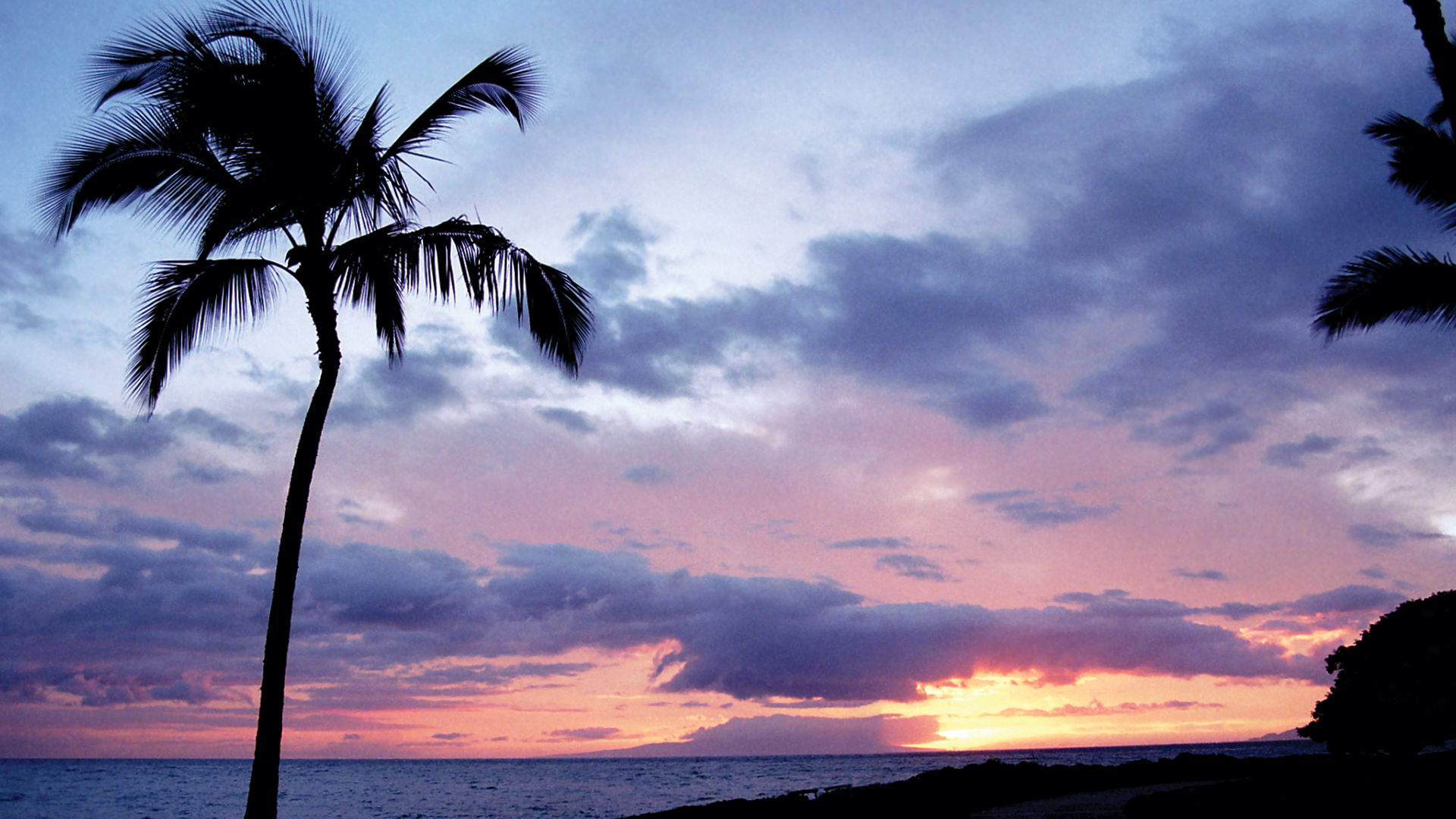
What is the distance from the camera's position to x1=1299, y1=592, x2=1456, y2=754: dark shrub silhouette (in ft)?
42.7

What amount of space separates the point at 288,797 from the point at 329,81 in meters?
82.6

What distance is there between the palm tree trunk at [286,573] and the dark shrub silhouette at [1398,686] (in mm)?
14539

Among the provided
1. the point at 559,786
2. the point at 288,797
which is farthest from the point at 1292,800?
the point at 288,797

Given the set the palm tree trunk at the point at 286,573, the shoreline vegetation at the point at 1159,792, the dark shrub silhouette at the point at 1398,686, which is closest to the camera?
the palm tree trunk at the point at 286,573

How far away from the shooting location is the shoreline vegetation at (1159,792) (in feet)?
35.4

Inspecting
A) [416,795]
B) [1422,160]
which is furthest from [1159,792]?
[416,795]

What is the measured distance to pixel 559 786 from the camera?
81812mm

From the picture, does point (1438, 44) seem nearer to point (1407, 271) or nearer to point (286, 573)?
point (1407, 271)

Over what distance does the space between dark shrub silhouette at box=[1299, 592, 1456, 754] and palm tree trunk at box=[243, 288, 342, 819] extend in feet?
47.7

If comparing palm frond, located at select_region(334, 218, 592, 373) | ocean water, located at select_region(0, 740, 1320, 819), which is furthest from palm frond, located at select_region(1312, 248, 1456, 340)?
ocean water, located at select_region(0, 740, 1320, 819)

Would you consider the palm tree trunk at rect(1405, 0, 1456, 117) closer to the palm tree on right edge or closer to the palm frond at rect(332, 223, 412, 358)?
the palm tree on right edge

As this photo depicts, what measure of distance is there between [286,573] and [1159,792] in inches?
535

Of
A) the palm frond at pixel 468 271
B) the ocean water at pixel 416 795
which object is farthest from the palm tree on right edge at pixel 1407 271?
the ocean water at pixel 416 795

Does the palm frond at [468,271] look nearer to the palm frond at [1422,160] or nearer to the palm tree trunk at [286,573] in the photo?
the palm tree trunk at [286,573]
